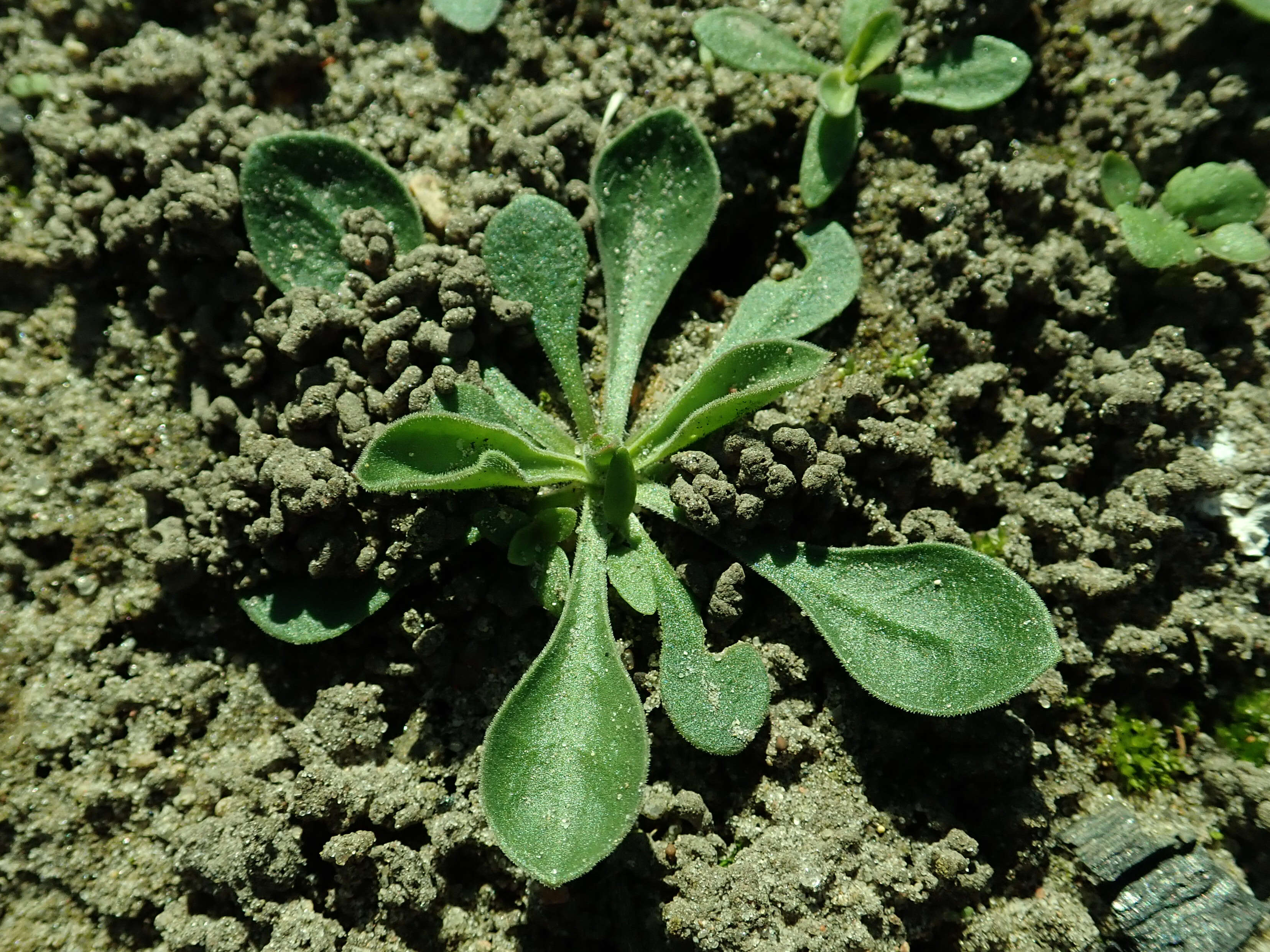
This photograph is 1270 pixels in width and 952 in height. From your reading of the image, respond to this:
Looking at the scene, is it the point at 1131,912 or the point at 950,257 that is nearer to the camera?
the point at 1131,912

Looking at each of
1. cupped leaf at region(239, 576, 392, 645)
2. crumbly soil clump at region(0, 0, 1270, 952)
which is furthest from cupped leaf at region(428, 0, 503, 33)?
cupped leaf at region(239, 576, 392, 645)

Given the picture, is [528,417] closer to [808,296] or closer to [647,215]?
[647,215]

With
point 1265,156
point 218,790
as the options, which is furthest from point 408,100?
point 1265,156

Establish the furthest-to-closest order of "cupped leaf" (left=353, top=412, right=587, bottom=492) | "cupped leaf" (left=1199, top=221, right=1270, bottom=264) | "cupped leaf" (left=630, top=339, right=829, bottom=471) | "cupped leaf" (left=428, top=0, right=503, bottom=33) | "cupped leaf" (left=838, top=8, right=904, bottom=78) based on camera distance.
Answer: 1. "cupped leaf" (left=428, top=0, right=503, bottom=33)
2. "cupped leaf" (left=838, top=8, right=904, bottom=78)
3. "cupped leaf" (left=1199, top=221, right=1270, bottom=264)
4. "cupped leaf" (left=630, top=339, right=829, bottom=471)
5. "cupped leaf" (left=353, top=412, right=587, bottom=492)

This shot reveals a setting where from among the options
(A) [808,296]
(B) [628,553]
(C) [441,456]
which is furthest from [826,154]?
(C) [441,456]

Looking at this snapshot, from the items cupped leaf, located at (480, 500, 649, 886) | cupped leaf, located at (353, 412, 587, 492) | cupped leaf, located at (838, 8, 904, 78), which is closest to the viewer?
cupped leaf, located at (480, 500, 649, 886)

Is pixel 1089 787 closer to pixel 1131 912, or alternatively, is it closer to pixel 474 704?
pixel 1131 912

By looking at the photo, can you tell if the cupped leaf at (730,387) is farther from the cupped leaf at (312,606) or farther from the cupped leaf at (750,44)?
the cupped leaf at (750,44)

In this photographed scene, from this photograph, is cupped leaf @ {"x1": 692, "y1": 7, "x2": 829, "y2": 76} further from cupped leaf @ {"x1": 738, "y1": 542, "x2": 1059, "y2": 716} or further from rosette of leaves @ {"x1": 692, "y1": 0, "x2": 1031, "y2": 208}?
cupped leaf @ {"x1": 738, "y1": 542, "x2": 1059, "y2": 716}
